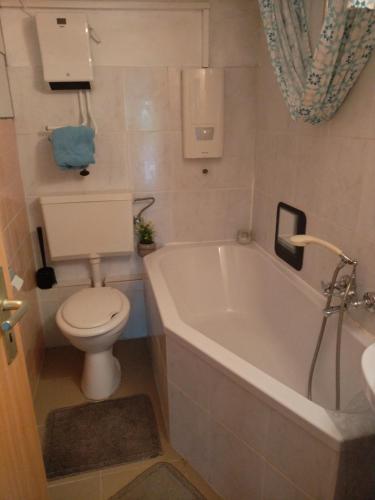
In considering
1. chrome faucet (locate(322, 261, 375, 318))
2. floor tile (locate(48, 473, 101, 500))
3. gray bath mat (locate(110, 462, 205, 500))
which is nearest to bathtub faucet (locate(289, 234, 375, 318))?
chrome faucet (locate(322, 261, 375, 318))

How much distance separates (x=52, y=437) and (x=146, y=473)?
50cm

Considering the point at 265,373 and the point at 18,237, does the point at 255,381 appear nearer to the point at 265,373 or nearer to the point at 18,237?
the point at 265,373

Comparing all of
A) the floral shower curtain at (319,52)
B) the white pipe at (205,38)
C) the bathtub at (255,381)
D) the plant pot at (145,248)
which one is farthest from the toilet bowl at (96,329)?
the white pipe at (205,38)

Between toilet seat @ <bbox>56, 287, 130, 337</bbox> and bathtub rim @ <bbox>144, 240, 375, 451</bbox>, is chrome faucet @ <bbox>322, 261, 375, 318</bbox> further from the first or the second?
toilet seat @ <bbox>56, 287, 130, 337</bbox>

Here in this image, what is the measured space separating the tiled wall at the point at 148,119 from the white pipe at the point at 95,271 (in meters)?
0.11

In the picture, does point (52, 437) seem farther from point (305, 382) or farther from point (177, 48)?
point (177, 48)

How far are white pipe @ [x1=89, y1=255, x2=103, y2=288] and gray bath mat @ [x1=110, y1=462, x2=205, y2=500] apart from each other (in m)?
1.11

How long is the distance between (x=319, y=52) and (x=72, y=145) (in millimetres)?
1292

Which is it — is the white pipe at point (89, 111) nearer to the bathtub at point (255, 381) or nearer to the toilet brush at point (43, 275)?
the toilet brush at point (43, 275)

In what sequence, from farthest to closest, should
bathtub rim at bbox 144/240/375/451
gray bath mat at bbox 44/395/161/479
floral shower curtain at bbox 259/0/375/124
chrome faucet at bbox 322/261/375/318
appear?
gray bath mat at bbox 44/395/161/479, chrome faucet at bbox 322/261/375/318, floral shower curtain at bbox 259/0/375/124, bathtub rim at bbox 144/240/375/451

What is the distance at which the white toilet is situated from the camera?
5.85 ft

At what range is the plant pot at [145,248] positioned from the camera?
7.45ft

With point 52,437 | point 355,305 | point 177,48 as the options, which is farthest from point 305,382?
point 177,48

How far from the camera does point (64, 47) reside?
184 cm
